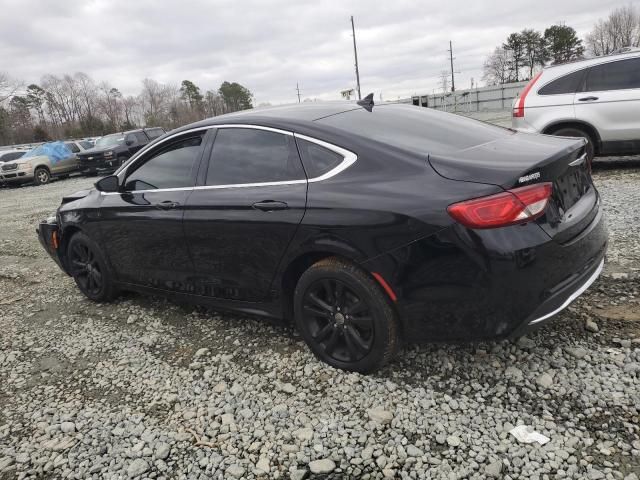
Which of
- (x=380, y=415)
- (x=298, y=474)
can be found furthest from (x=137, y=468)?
(x=380, y=415)

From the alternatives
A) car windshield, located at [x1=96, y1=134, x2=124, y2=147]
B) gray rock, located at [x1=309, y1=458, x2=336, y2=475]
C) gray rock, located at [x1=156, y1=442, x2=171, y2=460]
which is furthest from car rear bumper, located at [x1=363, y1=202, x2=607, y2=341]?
car windshield, located at [x1=96, y1=134, x2=124, y2=147]

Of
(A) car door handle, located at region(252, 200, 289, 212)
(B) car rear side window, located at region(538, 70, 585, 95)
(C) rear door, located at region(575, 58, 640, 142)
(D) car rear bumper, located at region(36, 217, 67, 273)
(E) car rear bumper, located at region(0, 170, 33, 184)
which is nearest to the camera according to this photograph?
(A) car door handle, located at region(252, 200, 289, 212)

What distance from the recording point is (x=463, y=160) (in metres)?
2.61

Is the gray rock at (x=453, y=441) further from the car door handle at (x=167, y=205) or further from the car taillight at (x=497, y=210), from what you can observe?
the car door handle at (x=167, y=205)

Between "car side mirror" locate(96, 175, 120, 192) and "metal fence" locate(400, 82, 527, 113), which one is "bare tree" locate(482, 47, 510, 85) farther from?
"car side mirror" locate(96, 175, 120, 192)

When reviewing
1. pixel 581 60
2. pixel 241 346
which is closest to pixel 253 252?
pixel 241 346

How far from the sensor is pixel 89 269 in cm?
462

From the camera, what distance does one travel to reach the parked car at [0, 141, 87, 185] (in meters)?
18.8

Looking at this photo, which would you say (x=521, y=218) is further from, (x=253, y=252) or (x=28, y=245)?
(x=28, y=245)

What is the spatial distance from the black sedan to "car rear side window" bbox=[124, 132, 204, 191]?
1 cm

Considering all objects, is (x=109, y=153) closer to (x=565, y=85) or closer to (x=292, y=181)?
(x=565, y=85)

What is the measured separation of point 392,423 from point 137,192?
2.73m

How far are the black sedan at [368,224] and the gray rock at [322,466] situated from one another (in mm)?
674

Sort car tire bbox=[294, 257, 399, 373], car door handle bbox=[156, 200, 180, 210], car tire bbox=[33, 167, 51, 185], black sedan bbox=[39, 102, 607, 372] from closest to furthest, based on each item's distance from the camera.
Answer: black sedan bbox=[39, 102, 607, 372] < car tire bbox=[294, 257, 399, 373] < car door handle bbox=[156, 200, 180, 210] < car tire bbox=[33, 167, 51, 185]
